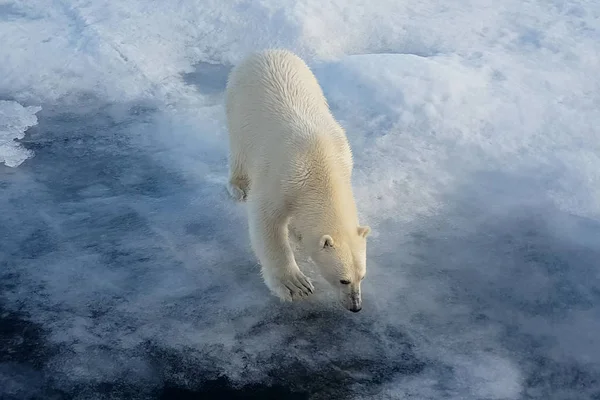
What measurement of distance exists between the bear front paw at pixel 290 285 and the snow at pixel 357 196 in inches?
2.8

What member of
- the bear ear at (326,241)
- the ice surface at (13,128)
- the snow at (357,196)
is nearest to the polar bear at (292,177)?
the bear ear at (326,241)

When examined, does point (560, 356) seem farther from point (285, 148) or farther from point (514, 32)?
point (514, 32)

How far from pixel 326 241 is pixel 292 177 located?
0.40 m

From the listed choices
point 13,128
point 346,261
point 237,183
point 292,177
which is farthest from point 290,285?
point 13,128

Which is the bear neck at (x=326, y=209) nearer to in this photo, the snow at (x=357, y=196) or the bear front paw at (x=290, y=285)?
the bear front paw at (x=290, y=285)

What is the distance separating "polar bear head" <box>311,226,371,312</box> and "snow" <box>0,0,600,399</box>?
0.85 ft

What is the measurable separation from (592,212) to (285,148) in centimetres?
204

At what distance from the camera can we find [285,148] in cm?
360

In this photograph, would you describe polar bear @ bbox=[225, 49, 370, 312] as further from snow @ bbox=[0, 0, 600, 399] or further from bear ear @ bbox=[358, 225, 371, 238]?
snow @ bbox=[0, 0, 600, 399]

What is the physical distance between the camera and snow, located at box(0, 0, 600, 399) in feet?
11.0

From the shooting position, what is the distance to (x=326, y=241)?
3279 millimetres

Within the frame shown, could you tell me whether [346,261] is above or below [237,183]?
above

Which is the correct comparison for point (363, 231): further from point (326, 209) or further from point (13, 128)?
point (13, 128)

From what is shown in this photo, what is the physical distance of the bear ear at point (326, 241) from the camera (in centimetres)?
326
